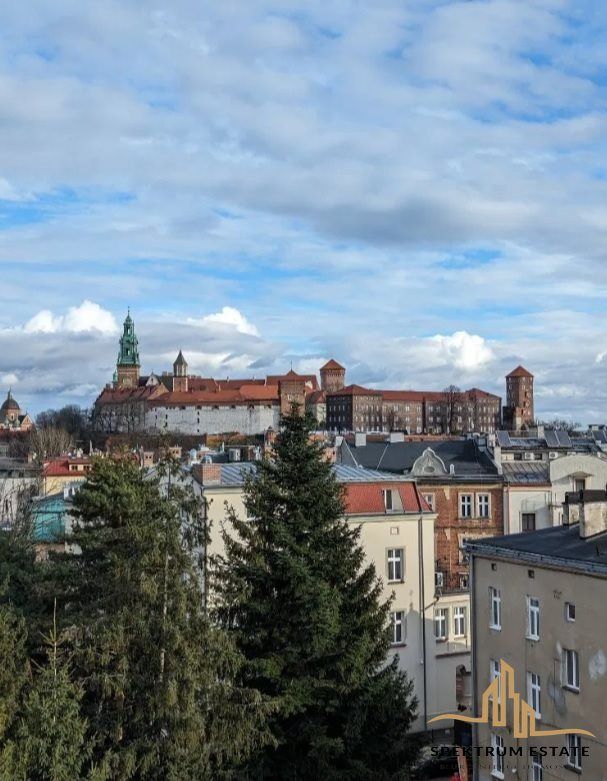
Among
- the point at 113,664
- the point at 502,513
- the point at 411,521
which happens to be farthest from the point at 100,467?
the point at 502,513

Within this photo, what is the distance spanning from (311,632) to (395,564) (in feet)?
36.7

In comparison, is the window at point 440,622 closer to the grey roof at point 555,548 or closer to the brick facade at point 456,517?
the brick facade at point 456,517

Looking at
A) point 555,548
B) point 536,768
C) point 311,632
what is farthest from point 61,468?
point 536,768

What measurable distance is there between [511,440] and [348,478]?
2770cm

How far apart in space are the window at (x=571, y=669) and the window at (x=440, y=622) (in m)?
11.9

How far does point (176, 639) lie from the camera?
694 inches

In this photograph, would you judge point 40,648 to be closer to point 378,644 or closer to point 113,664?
point 113,664

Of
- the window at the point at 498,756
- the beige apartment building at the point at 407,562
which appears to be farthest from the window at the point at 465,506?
the window at the point at 498,756

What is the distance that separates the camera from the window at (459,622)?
33.4 m

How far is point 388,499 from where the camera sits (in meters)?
32.3

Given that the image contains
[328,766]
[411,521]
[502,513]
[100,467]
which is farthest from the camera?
[502,513]

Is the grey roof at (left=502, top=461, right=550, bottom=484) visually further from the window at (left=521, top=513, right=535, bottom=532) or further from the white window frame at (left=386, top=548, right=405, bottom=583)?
the white window frame at (left=386, top=548, right=405, bottom=583)

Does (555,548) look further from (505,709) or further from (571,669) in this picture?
(505,709)

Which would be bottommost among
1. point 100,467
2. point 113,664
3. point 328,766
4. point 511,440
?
point 328,766
